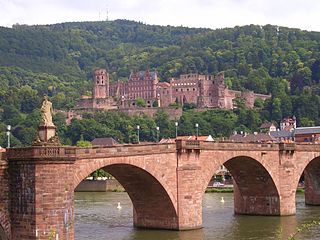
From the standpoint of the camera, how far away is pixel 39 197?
35.1m

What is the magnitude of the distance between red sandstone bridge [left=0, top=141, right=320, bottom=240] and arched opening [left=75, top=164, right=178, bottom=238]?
0.21ft

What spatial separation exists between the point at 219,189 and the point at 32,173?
56654mm

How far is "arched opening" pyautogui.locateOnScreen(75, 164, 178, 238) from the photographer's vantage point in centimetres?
4653

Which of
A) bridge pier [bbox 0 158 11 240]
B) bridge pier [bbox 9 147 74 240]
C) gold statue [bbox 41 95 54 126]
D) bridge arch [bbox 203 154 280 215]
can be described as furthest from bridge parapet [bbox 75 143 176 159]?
bridge arch [bbox 203 154 280 215]

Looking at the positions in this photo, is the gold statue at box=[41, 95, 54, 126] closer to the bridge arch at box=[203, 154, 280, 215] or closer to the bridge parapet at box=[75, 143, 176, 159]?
the bridge parapet at box=[75, 143, 176, 159]

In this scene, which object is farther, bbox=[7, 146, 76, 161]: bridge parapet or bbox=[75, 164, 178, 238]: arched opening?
bbox=[75, 164, 178, 238]: arched opening

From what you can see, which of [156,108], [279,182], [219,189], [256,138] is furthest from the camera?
[156,108]

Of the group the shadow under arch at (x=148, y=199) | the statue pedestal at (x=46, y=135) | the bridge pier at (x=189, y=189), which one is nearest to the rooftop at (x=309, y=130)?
the bridge pier at (x=189, y=189)

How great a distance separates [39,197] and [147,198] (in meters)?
14.4

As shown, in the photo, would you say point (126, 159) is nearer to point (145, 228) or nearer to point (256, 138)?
point (145, 228)

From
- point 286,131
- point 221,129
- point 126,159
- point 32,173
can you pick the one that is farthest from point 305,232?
point 221,129

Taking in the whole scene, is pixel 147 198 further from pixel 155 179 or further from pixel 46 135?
pixel 46 135

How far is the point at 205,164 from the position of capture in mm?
50906

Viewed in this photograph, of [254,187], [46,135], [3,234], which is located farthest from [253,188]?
[3,234]
